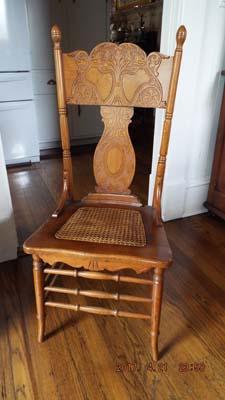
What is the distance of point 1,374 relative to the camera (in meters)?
0.99

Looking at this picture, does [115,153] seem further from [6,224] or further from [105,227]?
[6,224]

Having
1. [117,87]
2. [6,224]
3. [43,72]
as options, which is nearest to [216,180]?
[117,87]

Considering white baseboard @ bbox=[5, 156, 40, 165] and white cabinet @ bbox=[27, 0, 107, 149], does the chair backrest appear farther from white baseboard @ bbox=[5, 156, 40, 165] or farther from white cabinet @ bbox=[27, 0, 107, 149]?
white cabinet @ bbox=[27, 0, 107, 149]

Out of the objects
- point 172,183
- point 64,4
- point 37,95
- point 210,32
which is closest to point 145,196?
point 172,183

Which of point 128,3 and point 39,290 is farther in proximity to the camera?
point 128,3

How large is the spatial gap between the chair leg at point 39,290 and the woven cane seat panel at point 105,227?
11cm

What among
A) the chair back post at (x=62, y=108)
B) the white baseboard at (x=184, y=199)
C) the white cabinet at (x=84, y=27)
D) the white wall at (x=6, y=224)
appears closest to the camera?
the chair back post at (x=62, y=108)

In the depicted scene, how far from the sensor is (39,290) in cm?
101

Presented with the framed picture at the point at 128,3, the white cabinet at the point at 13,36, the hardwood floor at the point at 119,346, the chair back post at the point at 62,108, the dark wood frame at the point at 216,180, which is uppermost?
the framed picture at the point at 128,3

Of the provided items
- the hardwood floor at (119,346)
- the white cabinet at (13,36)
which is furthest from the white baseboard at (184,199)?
the white cabinet at (13,36)

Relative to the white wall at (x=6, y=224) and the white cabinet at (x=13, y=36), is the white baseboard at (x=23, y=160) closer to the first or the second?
the white cabinet at (x=13, y=36)

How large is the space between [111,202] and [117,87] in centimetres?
45

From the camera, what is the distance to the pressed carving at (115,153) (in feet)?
3.75

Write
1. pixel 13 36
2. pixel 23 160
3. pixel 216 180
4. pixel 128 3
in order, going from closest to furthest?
pixel 216 180 → pixel 13 36 → pixel 23 160 → pixel 128 3
